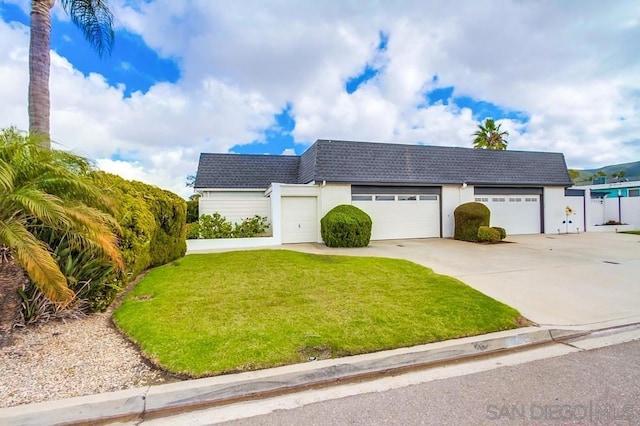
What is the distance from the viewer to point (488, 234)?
13.5 metres

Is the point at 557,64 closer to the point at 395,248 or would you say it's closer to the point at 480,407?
Answer: the point at 395,248

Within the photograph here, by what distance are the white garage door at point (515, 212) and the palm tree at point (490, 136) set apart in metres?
12.2

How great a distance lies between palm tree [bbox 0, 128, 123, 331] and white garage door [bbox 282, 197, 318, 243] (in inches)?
360

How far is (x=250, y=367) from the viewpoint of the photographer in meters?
3.25

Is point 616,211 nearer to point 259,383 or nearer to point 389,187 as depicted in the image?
point 389,187

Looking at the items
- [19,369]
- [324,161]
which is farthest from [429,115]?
[19,369]

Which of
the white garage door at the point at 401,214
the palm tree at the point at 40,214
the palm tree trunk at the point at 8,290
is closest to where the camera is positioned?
the palm tree at the point at 40,214

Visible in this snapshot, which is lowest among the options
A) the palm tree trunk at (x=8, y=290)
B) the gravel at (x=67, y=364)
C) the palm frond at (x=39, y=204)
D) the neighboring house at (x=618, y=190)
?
the gravel at (x=67, y=364)

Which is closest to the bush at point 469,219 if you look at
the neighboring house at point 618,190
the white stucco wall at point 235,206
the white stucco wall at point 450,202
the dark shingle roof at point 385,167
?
the white stucco wall at point 450,202

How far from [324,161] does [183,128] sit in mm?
7002

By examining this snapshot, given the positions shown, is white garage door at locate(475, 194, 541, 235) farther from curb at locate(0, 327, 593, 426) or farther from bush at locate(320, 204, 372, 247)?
curb at locate(0, 327, 593, 426)

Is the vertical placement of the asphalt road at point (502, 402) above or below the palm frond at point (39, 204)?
below

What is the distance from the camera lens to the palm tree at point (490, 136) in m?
27.9

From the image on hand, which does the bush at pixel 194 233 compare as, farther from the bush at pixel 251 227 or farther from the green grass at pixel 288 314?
the green grass at pixel 288 314
